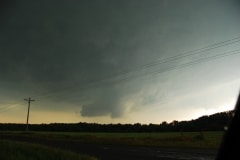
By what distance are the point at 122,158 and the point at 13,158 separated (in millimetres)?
6964

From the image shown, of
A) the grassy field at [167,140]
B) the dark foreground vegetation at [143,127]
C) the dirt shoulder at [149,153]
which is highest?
the dark foreground vegetation at [143,127]

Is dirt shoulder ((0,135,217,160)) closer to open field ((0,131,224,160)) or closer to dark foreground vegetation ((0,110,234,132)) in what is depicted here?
open field ((0,131,224,160))

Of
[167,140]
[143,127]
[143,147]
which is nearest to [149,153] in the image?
[143,147]

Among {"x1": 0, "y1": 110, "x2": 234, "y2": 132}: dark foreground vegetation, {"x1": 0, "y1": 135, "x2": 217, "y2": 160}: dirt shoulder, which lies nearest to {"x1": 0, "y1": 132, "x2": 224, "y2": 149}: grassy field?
{"x1": 0, "y1": 135, "x2": 217, "y2": 160}: dirt shoulder

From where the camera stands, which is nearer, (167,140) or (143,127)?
(167,140)

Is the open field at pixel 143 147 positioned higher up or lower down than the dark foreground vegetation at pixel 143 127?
lower down

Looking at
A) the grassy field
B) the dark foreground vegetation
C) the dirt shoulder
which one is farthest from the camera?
the dark foreground vegetation

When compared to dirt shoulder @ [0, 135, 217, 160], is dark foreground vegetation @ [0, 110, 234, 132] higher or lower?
higher

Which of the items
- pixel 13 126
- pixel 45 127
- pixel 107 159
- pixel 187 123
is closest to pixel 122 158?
pixel 107 159

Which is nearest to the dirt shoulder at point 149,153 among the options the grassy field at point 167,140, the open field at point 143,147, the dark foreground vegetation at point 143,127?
the open field at point 143,147

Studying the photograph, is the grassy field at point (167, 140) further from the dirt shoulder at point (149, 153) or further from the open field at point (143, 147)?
the dirt shoulder at point (149, 153)

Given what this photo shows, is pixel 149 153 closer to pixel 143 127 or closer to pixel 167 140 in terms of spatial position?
pixel 167 140

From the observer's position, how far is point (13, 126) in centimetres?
15150

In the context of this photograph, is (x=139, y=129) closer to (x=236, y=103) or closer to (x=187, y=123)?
(x=187, y=123)
